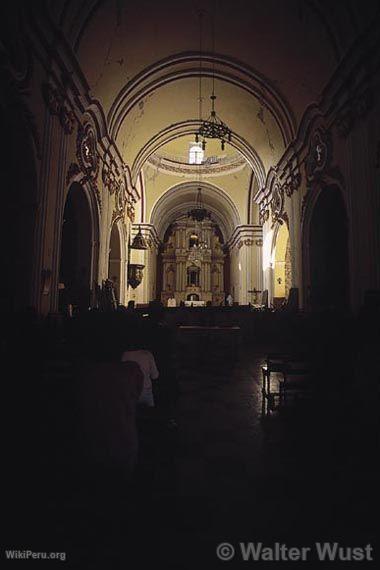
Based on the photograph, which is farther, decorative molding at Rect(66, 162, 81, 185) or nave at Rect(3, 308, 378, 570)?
decorative molding at Rect(66, 162, 81, 185)

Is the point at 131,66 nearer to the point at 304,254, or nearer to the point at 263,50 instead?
the point at 263,50

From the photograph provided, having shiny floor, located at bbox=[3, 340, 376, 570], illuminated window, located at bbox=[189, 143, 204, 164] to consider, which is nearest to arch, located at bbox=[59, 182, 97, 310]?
shiny floor, located at bbox=[3, 340, 376, 570]

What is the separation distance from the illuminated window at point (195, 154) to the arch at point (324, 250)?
11.1m

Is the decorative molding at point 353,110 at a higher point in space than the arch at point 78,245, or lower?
higher

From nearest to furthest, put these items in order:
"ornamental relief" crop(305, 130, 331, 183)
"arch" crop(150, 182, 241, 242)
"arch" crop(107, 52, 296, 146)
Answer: "ornamental relief" crop(305, 130, 331, 183)
"arch" crop(107, 52, 296, 146)
"arch" crop(150, 182, 241, 242)

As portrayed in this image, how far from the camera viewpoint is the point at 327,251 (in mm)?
11031

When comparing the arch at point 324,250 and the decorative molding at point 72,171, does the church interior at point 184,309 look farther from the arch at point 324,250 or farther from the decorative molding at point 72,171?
the decorative molding at point 72,171

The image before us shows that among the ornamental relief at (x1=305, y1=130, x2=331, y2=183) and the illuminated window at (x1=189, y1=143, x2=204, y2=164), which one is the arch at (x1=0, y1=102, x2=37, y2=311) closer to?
the ornamental relief at (x1=305, y1=130, x2=331, y2=183)

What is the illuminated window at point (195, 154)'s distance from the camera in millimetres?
20272

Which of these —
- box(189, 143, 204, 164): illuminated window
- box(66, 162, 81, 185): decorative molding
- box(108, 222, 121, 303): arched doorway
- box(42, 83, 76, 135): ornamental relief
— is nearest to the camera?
box(42, 83, 76, 135): ornamental relief

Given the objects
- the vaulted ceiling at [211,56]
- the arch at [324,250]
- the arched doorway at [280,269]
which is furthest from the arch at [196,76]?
the arched doorway at [280,269]

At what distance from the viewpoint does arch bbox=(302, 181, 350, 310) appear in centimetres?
1069

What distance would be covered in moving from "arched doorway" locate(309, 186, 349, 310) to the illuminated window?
37.0ft

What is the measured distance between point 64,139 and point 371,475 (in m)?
8.32
